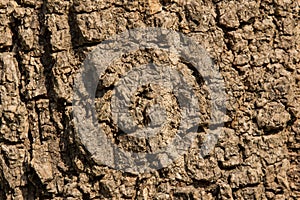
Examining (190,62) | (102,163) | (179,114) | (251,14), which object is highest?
(251,14)

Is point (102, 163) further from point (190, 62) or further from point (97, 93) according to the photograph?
point (190, 62)

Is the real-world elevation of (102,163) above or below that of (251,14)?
below

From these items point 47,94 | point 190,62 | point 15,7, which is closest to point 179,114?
point 190,62

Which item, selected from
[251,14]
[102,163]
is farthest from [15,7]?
[251,14]

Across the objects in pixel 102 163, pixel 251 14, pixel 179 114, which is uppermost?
pixel 251 14

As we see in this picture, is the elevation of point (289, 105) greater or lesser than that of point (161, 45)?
lesser

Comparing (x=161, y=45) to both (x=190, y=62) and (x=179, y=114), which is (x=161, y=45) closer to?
(x=190, y=62)
